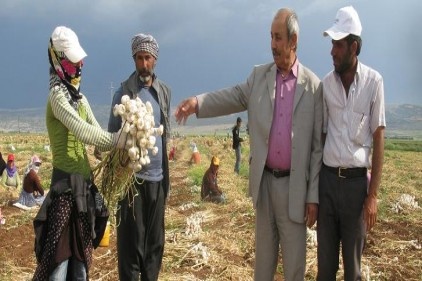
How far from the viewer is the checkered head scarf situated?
3.85 meters

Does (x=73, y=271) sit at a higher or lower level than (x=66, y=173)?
lower

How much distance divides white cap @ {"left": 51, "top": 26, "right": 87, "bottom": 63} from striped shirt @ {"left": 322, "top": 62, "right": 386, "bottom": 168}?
5.28 ft

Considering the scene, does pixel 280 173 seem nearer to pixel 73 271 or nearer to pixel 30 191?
pixel 73 271

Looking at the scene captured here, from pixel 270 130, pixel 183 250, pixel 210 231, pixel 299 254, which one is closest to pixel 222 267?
pixel 183 250

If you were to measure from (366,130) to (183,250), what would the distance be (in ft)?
10.3

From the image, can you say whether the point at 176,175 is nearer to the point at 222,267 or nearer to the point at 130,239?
the point at 222,267

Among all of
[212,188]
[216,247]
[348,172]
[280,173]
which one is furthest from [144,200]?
[212,188]

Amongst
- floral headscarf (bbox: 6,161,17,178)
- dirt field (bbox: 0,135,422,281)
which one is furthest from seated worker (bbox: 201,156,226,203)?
floral headscarf (bbox: 6,161,17,178)

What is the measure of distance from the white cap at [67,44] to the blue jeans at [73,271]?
1221 millimetres

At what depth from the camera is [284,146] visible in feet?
Result: 10.8

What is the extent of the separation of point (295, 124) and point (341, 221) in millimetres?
713

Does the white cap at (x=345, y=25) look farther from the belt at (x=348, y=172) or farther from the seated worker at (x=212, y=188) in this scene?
the seated worker at (x=212, y=188)

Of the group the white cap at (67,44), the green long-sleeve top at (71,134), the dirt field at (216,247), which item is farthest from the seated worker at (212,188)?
the white cap at (67,44)

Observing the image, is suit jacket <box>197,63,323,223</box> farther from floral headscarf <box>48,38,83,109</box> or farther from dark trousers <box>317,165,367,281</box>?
floral headscarf <box>48,38,83,109</box>
